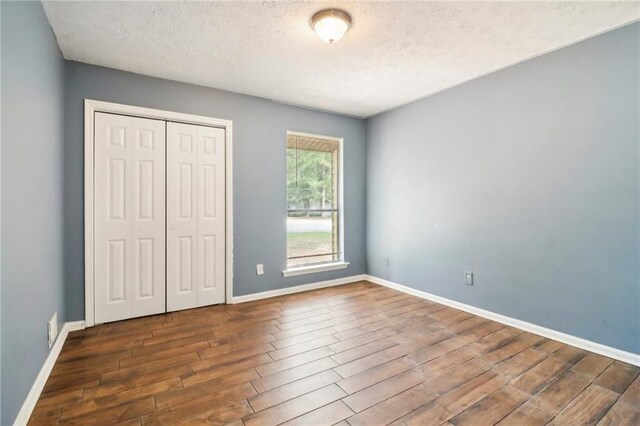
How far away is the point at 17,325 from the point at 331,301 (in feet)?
9.19

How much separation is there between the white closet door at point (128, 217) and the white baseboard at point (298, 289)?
938 mm

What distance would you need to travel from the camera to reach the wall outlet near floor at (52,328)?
2170mm

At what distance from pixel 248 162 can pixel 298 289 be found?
1.84 metres

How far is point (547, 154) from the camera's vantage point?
2.74 meters

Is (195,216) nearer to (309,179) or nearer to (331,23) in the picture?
(309,179)

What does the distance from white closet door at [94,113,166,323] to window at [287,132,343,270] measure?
161cm

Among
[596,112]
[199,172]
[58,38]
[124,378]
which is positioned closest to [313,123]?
[199,172]

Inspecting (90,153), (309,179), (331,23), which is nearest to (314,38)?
(331,23)

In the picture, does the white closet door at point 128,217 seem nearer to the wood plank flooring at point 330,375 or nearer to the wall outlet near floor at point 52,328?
the wood plank flooring at point 330,375

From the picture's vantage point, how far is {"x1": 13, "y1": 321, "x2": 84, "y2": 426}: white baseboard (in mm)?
1604

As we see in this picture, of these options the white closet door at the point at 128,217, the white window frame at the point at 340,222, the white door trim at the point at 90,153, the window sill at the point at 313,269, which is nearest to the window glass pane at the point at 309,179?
the white window frame at the point at 340,222

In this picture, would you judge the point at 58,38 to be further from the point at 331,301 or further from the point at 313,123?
the point at 331,301

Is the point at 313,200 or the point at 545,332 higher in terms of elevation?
the point at 313,200

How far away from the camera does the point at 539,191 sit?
9.18 ft
